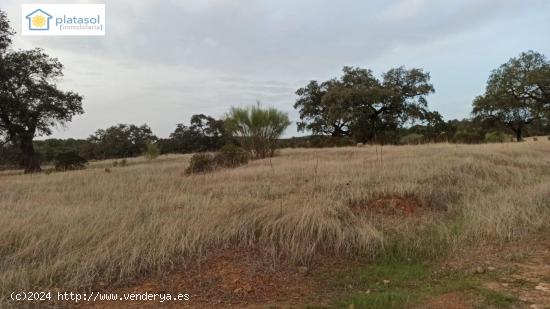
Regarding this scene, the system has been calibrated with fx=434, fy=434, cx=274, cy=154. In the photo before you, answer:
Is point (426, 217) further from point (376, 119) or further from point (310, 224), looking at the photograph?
point (376, 119)

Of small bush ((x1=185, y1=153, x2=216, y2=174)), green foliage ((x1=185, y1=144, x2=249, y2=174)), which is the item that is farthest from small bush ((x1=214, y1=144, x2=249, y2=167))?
small bush ((x1=185, y1=153, x2=216, y2=174))

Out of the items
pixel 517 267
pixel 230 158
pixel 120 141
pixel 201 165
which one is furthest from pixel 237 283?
pixel 120 141

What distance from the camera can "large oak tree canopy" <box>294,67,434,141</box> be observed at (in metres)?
34.5

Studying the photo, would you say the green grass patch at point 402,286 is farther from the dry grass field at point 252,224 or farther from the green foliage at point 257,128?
the green foliage at point 257,128

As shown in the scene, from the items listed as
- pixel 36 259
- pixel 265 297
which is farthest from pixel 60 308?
pixel 265 297

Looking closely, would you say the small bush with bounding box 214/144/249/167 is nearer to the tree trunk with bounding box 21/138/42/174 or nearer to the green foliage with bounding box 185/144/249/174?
the green foliage with bounding box 185/144/249/174

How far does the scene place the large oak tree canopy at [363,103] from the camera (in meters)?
34.5

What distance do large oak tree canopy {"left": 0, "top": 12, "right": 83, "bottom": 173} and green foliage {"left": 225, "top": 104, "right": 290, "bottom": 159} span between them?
9830 mm

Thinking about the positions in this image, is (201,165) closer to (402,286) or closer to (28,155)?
(402,286)

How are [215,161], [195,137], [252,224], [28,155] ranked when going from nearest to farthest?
[252,224], [215,161], [28,155], [195,137]

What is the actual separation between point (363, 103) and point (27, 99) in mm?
23564

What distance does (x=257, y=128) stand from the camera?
19.8 m

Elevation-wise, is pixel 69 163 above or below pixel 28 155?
below

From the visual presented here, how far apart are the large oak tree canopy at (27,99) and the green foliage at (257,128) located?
32.3 ft
